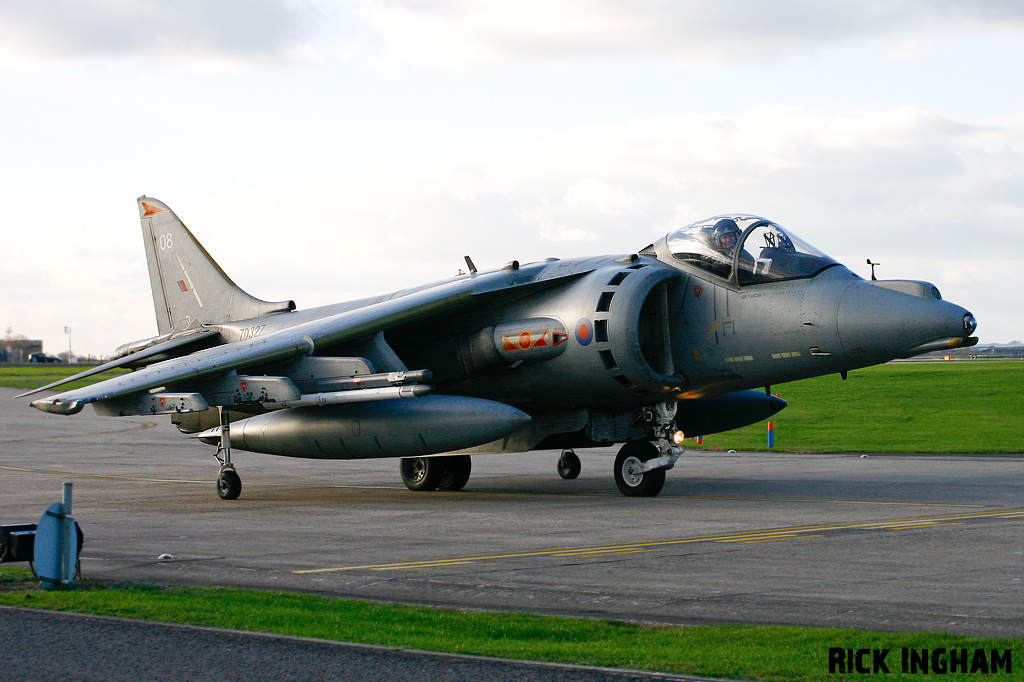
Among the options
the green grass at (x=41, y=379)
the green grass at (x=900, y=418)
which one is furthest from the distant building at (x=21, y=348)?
the green grass at (x=900, y=418)

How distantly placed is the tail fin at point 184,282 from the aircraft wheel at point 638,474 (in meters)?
7.63

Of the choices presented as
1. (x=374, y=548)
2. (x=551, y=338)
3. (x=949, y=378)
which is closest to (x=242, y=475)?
(x=551, y=338)

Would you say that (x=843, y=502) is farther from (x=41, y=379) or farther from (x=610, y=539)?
(x=41, y=379)

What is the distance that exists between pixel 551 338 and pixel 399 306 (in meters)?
2.34

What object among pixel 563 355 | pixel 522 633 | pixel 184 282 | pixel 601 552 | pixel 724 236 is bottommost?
pixel 522 633

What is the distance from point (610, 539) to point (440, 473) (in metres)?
7.36

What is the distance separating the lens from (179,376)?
603 inches

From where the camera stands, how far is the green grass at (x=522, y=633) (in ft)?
19.8

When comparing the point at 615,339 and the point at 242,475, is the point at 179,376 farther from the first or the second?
the point at 242,475

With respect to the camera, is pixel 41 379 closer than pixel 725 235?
No

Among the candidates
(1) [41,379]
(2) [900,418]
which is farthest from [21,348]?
(2) [900,418]

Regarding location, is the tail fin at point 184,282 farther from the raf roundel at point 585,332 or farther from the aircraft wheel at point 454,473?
the raf roundel at point 585,332

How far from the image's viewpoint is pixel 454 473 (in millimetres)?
18453

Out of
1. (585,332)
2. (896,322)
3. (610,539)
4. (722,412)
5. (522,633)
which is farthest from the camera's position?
(722,412)
